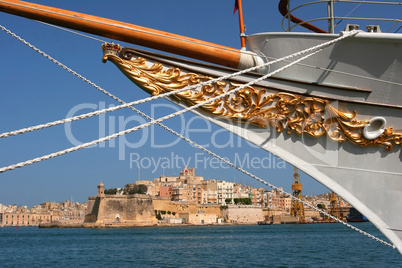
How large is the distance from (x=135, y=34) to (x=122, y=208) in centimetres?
6827

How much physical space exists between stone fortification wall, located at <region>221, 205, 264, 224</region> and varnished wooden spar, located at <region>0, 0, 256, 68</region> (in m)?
79.3

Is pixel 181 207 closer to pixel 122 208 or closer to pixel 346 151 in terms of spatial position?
pixel 122 208

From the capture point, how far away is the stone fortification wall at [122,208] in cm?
7125

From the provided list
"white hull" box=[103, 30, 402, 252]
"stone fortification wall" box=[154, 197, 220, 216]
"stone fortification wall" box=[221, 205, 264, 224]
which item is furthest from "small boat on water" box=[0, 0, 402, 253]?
"stone fortification wall" box=[221, 205, 264, 224]

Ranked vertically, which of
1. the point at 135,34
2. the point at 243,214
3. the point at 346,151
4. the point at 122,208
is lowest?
the point at 243,214

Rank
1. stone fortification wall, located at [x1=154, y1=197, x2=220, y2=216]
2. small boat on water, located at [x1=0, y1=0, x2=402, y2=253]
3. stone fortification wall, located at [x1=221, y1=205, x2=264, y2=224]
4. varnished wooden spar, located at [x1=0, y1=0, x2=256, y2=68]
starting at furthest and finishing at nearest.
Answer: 1. stone fortification wall, located at [x1=221, y1=205, x2=264, y2=224]
2. stone fortification wall, located at [x1=154, y1=197, x2=220, y2=216]
3. small boat on water, located at [x1=0, y1=0, x2=402, y2=253]
4. varnished wooden spar, located at [x1=0, y1=0, x2=256, y2=68]

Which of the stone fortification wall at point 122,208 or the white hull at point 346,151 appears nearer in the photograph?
the white hull at point 346,151

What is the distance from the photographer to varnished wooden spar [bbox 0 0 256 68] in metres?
4.85

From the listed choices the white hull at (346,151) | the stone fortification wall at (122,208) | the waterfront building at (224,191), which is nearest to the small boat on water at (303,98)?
the white hull at (346,151)

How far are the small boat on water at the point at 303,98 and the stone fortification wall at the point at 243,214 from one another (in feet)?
259

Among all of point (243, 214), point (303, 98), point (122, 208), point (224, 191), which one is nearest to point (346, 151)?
point (303, 98)

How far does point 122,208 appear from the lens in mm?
71562

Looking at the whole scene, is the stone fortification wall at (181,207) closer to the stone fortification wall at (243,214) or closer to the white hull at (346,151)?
the stone fortification wall at (243,214)

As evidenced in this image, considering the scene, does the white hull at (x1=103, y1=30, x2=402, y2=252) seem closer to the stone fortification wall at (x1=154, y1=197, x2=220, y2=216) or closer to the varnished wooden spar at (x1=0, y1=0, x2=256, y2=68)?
the varnished wooden spar at (x1=0, y1=0, x2=256, y2=68)
